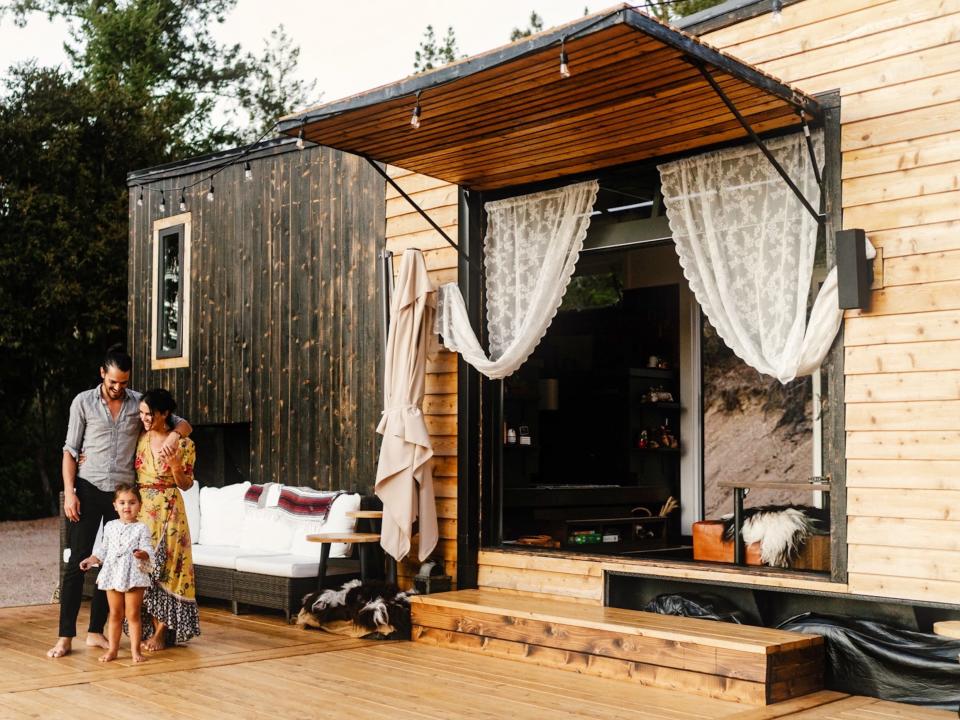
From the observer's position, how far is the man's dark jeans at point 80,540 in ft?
18.9

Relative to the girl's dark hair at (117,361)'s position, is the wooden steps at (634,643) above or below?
below

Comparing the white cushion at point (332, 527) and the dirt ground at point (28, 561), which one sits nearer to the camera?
the white cushion at point (332, 527)

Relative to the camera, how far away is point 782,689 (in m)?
4.77

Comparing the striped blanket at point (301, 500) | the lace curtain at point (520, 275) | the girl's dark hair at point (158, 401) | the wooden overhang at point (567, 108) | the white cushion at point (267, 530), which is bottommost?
the white cushion at point (267, 530)

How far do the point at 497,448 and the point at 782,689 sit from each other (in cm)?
266

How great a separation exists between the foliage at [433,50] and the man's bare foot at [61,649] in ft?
58.3

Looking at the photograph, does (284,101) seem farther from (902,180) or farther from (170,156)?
(902,180)

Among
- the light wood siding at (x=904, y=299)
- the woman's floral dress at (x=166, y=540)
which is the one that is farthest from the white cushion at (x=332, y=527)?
the light wood siding at (x=904, y=299)

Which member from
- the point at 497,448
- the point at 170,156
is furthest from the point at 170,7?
the point at 497,448

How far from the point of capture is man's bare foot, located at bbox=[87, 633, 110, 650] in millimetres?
5938

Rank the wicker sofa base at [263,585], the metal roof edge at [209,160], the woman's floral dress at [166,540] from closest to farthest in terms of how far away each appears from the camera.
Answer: the woman's floral dress at [166,540] < the wicker sofa base at [263,585] < the metal roof edge at [209,160]

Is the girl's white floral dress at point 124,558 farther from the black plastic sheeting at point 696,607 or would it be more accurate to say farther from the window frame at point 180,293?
the window frame at point 180,293

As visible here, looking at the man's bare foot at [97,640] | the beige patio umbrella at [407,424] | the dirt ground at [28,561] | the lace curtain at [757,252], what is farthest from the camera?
the dirt ground at [28,561]

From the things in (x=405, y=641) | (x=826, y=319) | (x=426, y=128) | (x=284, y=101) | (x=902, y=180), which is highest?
(x=284, y=101)
